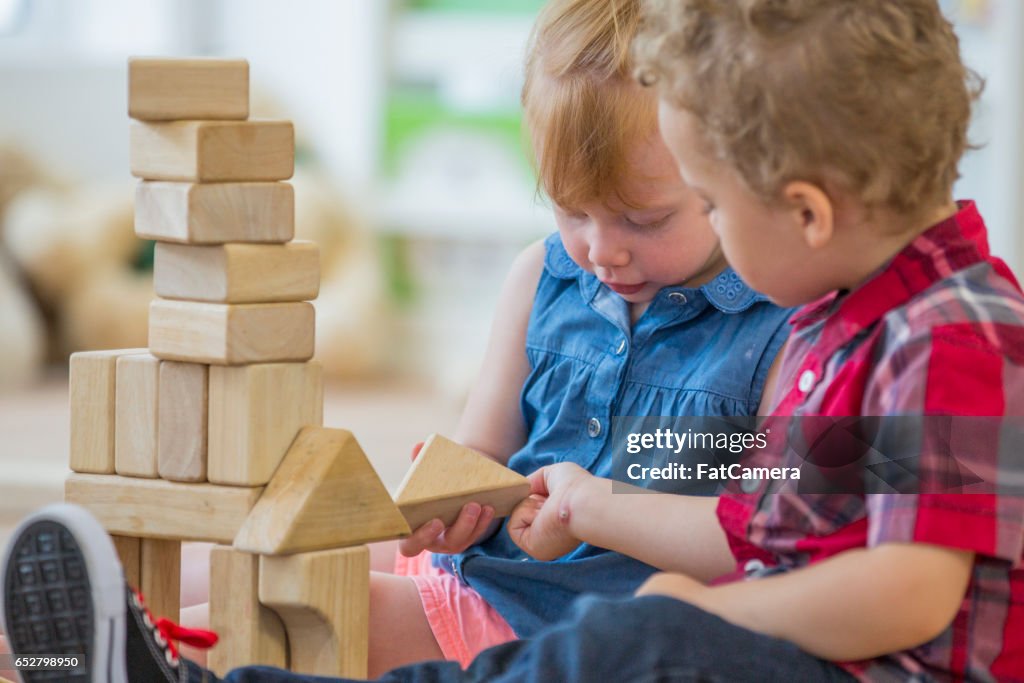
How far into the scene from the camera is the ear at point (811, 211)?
0.72 m

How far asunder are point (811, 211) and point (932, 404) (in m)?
0.13

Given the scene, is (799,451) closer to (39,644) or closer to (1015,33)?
(39,644)

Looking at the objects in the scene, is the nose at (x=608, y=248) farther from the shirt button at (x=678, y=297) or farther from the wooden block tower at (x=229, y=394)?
the wooden block tower at (x=229, y=394)

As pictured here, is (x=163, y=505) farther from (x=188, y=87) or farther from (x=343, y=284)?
(x=343, y=284)

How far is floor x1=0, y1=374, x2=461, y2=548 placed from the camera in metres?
1.90

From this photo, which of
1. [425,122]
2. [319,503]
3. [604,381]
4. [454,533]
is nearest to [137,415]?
[319,503]

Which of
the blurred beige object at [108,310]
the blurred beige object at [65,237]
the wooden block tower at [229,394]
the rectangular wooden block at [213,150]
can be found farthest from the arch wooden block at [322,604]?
the blurred beige object at [65,237]

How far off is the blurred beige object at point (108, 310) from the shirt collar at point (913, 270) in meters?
2.31

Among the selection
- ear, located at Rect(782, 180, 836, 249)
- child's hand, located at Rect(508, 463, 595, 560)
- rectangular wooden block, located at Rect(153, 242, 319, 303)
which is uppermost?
ear, located at Rect(782, 180, 836, 249)

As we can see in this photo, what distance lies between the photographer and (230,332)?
781 mm

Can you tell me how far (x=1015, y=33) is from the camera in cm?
271

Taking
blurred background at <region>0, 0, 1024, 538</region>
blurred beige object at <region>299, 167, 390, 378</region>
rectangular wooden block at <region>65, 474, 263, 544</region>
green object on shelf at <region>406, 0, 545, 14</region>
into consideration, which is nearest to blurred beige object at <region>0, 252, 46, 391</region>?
blurred background at <region>0, 0, 1024, 538</region>

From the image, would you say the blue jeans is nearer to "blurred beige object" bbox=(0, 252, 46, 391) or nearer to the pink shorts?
the pink shorts

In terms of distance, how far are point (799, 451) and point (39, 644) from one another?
1.45 ft
